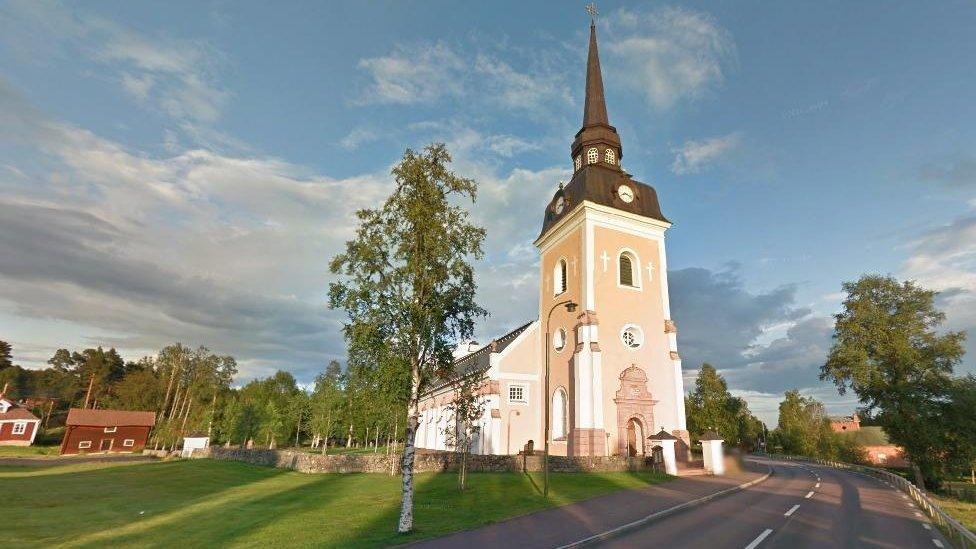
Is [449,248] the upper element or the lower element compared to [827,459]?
upper

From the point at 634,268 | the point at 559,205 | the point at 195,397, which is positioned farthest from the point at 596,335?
the point at 195,397

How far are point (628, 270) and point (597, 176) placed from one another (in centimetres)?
811

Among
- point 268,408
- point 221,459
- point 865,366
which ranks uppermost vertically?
point 865,366

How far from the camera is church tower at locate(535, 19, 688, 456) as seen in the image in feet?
107

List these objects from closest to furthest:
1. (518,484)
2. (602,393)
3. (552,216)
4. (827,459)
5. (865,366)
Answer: (518,484) → (602,393) → (865,366) → (552,216) → (827,459)

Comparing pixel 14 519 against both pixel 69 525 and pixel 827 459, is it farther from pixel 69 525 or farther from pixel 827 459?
pixel 827 459

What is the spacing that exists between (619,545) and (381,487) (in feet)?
49.9

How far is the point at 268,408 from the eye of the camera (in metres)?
66.8

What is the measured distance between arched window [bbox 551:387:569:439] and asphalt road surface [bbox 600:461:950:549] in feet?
48.8

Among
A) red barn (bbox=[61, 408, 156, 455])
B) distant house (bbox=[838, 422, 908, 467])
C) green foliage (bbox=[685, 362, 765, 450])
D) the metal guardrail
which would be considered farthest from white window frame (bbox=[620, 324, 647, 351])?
red barn (bbox=[61, 408, 156, 455])

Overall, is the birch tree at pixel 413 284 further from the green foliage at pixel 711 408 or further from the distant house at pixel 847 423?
the distant house at pixel 847 423

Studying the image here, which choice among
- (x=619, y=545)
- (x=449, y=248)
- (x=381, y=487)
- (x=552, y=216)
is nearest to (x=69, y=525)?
(x=381, y=487)

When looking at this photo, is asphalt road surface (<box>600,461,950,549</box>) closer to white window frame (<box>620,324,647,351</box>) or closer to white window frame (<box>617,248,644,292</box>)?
white window frame (<box>620,324,647,351</box>)

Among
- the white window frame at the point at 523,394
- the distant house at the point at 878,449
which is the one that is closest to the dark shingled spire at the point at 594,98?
the white window frame at the point at 523,394
